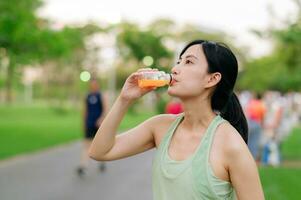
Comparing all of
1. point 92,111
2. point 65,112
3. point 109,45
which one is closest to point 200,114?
point 92,111

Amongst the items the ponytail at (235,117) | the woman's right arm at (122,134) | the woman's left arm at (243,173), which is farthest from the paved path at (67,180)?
the woman's left arm at (243,173)

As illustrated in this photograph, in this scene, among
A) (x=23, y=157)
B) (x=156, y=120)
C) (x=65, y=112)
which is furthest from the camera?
(x=65, y=112)

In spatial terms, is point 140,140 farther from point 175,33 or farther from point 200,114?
point 175,33

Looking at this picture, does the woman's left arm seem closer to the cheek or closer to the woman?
the woman

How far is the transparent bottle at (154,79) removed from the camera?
260 cm

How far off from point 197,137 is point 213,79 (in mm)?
248

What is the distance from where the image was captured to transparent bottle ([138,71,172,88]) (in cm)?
260

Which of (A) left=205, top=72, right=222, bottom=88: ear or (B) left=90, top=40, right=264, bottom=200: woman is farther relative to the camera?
(A) left=205, top=72, right=222, bottom=88: ear

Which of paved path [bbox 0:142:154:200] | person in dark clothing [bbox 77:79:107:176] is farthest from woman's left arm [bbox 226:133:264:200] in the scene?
person in dark clothing [bbox 77:79:107:176]

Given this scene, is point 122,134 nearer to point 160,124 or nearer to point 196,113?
point 160,124

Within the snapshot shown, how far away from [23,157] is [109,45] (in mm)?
37258

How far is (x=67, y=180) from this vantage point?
10.8 metres

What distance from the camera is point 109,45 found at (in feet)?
168

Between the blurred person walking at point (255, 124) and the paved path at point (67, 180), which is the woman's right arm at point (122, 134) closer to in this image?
the paved path at point (67, 180)
